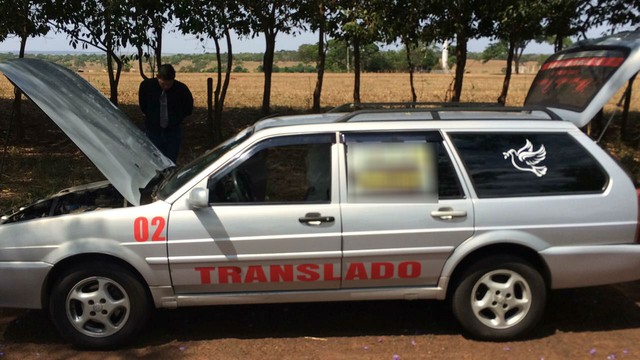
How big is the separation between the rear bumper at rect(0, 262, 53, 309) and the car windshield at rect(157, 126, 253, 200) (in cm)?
91

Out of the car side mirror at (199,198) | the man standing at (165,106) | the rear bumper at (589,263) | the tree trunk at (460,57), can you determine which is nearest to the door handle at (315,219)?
the car side mirror at (199,198)

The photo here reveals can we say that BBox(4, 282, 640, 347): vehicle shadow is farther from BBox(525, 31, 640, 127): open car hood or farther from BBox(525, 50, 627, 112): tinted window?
BBox(525, 50, 627, 112): tinted window

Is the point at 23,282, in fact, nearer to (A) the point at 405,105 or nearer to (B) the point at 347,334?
(B) the point at 347,334

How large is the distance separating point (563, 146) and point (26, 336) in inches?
161

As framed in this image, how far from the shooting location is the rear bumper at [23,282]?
156 inches

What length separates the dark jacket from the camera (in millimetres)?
7258

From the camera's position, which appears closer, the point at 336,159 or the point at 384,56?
the point at 336,159

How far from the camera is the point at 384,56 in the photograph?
72125 mm

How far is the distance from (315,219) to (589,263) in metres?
1.92

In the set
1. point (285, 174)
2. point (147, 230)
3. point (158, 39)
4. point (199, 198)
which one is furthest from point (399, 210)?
point (158, 39)

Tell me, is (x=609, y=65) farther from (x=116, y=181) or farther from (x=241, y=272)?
(x=116, y=181)

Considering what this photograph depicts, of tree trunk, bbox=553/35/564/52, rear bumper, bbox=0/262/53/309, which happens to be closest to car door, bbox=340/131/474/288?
rear bumper, bbox=0/262/53/309

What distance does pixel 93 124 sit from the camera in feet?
15.2

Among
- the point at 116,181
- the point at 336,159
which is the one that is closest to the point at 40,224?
the point at 116,181
